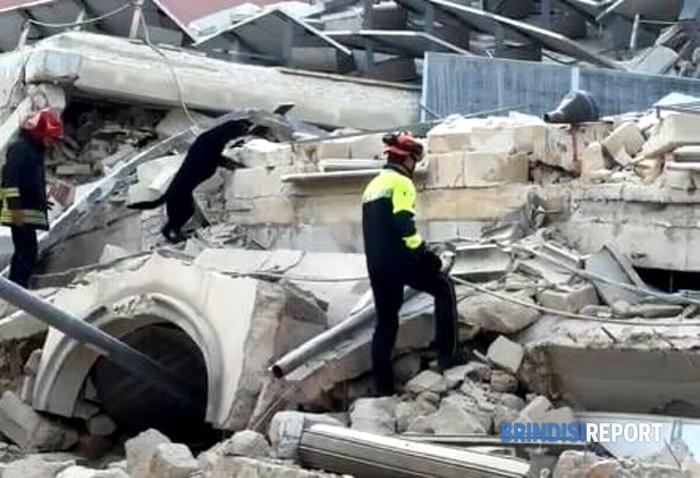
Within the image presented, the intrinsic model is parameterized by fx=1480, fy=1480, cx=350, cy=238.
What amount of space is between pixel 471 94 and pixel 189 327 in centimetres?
492

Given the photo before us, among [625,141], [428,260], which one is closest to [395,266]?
[428,260]

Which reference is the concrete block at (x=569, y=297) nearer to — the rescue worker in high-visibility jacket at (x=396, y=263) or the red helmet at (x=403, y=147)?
the rescue worker in high-visibility jacket at (x=396, y=263)

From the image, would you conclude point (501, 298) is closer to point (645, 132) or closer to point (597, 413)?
point (597, 413)

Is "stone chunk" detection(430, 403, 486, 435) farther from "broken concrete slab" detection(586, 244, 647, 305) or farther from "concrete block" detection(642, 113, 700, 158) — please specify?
"concrete block" detection(642, 113, 700, 158)

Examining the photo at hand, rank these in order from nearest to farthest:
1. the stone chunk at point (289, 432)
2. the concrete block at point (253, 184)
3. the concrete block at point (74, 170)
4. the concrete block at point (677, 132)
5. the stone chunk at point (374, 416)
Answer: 1. the stone chunk at point (289, 432)
2. the stone chunk at point (374, 416)
3. the concrete block at point (677, 132)
4. the concrete block at point (253, 184)
5. the concrete block at point (74, 170)

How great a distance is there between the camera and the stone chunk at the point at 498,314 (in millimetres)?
8156

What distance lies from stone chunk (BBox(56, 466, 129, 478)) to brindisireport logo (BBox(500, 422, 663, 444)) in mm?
1861

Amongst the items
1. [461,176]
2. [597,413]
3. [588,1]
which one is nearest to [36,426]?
[461,176]

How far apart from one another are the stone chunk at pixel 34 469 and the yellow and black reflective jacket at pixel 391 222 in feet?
6.62

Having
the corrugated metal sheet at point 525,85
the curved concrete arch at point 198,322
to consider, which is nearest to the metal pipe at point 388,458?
the curved concrete arch at point 198,322

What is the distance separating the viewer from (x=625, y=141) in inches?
361

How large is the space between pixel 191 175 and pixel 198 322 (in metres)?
2.43

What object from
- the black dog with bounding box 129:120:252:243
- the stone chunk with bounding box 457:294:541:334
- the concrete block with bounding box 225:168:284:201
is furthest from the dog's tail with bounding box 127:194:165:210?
the stone chunk with bounding box 457:294:541:334

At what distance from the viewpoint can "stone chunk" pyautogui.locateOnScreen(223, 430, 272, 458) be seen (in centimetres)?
691
